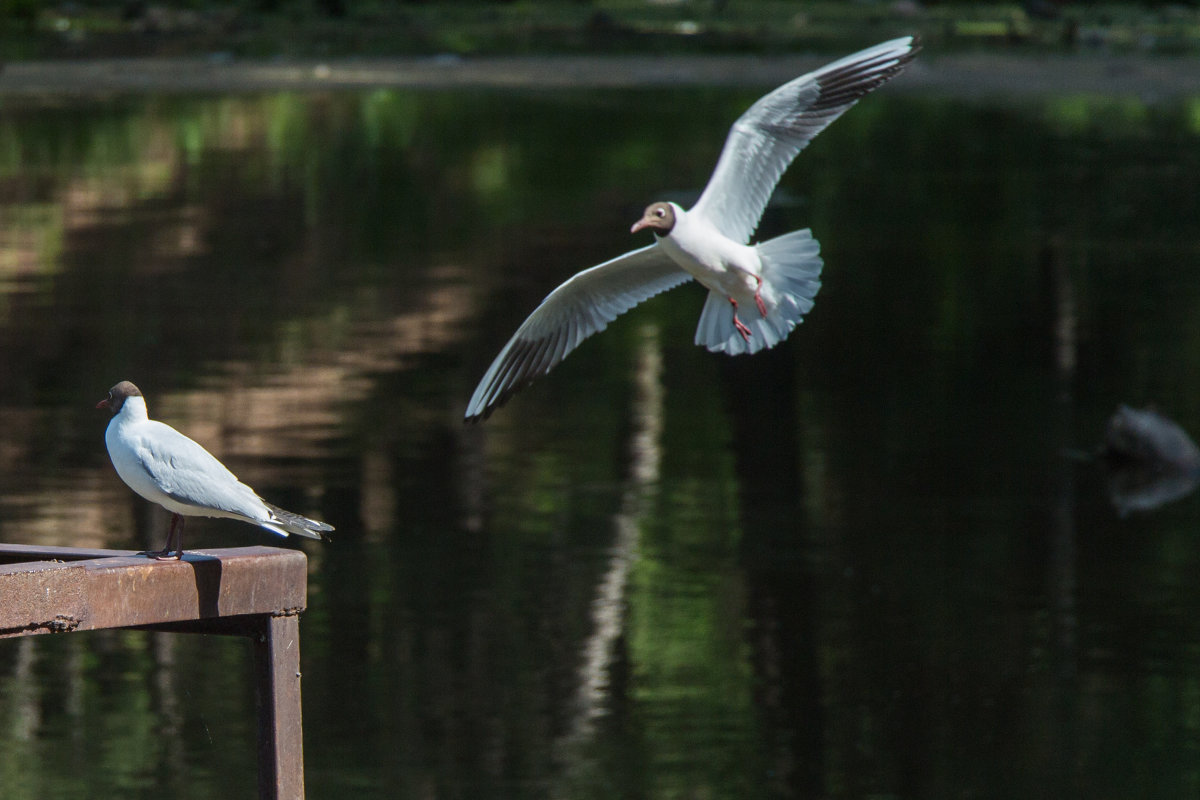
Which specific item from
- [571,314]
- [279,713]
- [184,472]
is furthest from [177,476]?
[571,314]

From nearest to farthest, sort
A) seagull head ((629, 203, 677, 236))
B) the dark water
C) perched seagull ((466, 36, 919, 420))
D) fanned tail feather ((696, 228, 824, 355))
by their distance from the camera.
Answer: seagull head ((629, 203, 677, 236)), perched seagull ((466, 36, 919, 420)), fanned tail feather ((696, 228, 824, 355)), the dark water

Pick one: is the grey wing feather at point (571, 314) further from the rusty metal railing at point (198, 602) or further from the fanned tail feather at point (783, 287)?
the rusty metal railing at point (198, 602)

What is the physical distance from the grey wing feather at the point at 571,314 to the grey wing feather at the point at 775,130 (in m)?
→ 0.35

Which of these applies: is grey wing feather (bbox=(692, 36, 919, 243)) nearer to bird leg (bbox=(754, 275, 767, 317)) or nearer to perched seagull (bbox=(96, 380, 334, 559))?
bird leg (bbox=(754, 275, 767, 317))

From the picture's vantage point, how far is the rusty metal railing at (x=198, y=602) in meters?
6.33

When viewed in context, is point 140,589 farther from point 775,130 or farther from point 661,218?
point 775,130

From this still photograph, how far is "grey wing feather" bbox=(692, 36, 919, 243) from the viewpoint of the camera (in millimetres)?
7836

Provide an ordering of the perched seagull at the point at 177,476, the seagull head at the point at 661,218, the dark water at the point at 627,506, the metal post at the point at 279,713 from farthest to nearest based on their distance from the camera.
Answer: the dark water at the point at 627,506 → the seagull head at the point at 661,218 → the metal post at the point at 279,713 → the perched seagull at the point at 177,476

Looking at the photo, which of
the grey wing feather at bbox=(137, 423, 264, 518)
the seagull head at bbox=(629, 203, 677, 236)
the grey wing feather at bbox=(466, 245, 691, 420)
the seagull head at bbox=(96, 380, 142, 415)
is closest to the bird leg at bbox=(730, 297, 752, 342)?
the grey wing feather at bbox=(466, 245, 691, 420)

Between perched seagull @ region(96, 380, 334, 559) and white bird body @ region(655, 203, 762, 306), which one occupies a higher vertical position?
white bird body @ region(655, 203, 762, 306)

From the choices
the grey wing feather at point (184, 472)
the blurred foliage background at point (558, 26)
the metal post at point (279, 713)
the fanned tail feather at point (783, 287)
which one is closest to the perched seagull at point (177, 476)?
the grey wing feather at point (184, 472)

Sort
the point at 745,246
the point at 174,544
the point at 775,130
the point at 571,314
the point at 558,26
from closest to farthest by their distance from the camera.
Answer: the point at 174,544, the point at 745,246, the point at 775,130, the point at 571,314, the point at 558,26

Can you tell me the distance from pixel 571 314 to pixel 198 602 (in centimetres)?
241

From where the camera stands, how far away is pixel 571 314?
858 centimetres
